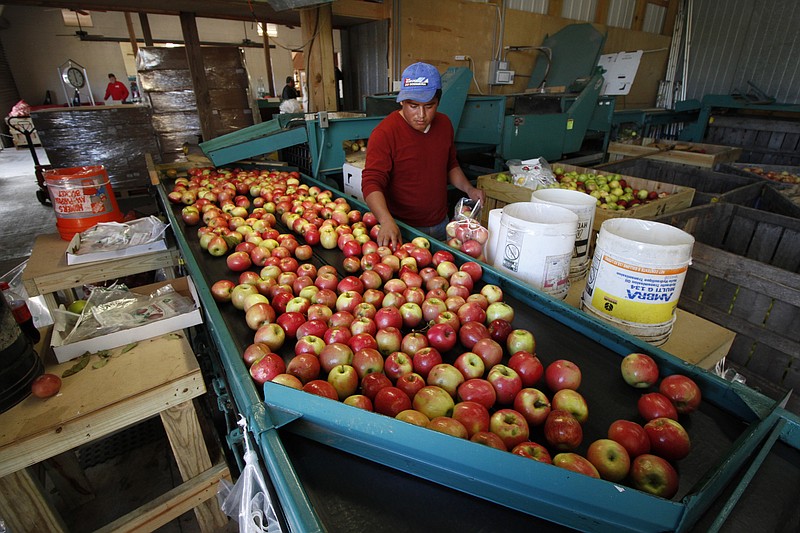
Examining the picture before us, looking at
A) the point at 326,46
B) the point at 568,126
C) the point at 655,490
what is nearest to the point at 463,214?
the point at 655,490

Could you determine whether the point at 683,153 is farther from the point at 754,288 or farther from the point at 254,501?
the point at 254,501

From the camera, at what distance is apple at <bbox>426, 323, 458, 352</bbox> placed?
1.42 m

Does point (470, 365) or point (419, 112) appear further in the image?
point (419, 112)

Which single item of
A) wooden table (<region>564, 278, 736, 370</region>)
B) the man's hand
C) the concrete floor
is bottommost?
the concrete floor

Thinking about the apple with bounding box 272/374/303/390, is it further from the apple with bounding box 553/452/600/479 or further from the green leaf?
the green leaf

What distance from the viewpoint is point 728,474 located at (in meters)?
0.88

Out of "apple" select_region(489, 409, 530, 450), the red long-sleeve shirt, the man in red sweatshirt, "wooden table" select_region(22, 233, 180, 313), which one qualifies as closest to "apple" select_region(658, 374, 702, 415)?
"apple" select_region(489, 409, 530, 450)

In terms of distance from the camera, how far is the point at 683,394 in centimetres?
112

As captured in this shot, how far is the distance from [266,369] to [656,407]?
1143mm

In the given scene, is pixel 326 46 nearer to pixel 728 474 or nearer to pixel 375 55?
pixel 375 55

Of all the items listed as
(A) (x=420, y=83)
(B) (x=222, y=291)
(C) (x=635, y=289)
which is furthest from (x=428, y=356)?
(A) (x=420, y=83)

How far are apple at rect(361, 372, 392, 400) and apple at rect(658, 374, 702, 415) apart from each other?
2.70 ft

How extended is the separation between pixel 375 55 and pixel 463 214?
212 inches

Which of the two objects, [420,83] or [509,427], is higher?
[420,83]
